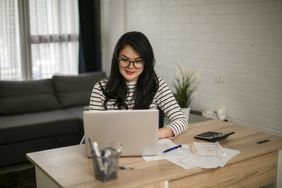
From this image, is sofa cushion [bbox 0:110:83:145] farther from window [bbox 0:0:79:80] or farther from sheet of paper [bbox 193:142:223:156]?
sheet of paper [bbox 193:142:223:156]

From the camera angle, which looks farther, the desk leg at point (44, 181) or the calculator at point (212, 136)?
the calculator at point (212, 136)

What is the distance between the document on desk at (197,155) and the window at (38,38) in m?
3.09

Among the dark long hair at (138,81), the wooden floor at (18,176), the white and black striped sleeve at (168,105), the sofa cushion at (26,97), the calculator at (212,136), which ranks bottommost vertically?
the wooden floor at (18,176)

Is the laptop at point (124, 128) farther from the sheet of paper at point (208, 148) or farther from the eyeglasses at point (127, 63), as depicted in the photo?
the eyeglasses at point (127, 63)

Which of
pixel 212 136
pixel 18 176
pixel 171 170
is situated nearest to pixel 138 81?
pixel 212 136

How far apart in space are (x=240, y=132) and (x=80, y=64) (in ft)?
10.6

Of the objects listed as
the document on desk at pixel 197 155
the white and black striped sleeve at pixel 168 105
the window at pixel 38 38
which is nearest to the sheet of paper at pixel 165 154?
the document on desk at pixel 197 155

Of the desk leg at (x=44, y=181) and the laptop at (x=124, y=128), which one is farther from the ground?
the laptop at (x=124, y=128)

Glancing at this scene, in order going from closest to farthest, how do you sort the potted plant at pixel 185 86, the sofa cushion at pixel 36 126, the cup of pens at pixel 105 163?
the cup of pens at pixel 105 163, the sofa cushion at pixel 36 126, the potted plant at pixel 185 86

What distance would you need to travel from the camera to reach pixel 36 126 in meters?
3.89

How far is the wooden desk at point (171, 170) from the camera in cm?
164

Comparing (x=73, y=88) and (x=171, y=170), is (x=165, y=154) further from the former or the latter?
(x=73, y=88)

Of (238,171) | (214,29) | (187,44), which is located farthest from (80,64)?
(238,171)

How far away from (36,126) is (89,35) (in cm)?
173
